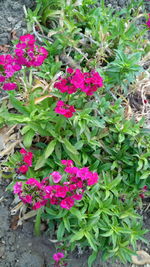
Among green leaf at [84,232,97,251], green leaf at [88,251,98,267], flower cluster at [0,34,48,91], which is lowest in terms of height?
green leaf at [88,251,98,267]

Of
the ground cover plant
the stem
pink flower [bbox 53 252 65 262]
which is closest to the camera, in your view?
the ground cover plant

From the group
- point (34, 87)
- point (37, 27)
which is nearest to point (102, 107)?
point (34, 87)

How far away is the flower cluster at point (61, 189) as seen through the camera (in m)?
2.26

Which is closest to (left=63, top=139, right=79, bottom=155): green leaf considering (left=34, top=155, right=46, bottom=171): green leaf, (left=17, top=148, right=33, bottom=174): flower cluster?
(left=34, top=155, right=46, bottom=171): green leaf

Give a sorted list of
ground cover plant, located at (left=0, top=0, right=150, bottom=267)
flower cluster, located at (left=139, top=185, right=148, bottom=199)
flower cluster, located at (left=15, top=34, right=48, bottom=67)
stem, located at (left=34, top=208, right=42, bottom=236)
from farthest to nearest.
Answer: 1. flower cluster, located at (left=139, top=185, right=148, bottom=199)
2. stem, located at (left=34, top=208, right=42, bottom=236)
3. flower cluster, located at (left=15, top=34, right=48, bottom=67)
4. ground cover plant, located at (left=0, top=0, right=150, bottom=267)

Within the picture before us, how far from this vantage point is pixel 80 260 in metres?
2.86

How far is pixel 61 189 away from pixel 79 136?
599 mm

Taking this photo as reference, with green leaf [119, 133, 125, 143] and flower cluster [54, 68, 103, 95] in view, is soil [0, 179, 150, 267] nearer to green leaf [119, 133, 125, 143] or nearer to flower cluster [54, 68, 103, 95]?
green leaf [119, 133, 125, 143]

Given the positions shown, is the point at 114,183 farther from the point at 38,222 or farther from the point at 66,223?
the point at 38,222

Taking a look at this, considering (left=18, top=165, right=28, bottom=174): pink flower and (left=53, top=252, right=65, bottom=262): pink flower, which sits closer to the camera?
(left=18, top=165, right=28, bottom=174): pink flower

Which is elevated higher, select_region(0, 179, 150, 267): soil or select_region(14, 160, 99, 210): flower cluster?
select_region(14, 160, 99, 210): flower cluster

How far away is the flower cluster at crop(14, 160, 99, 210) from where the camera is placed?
2260 mm

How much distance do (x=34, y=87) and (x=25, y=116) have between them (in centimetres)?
52

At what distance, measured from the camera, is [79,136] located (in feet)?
8.94
